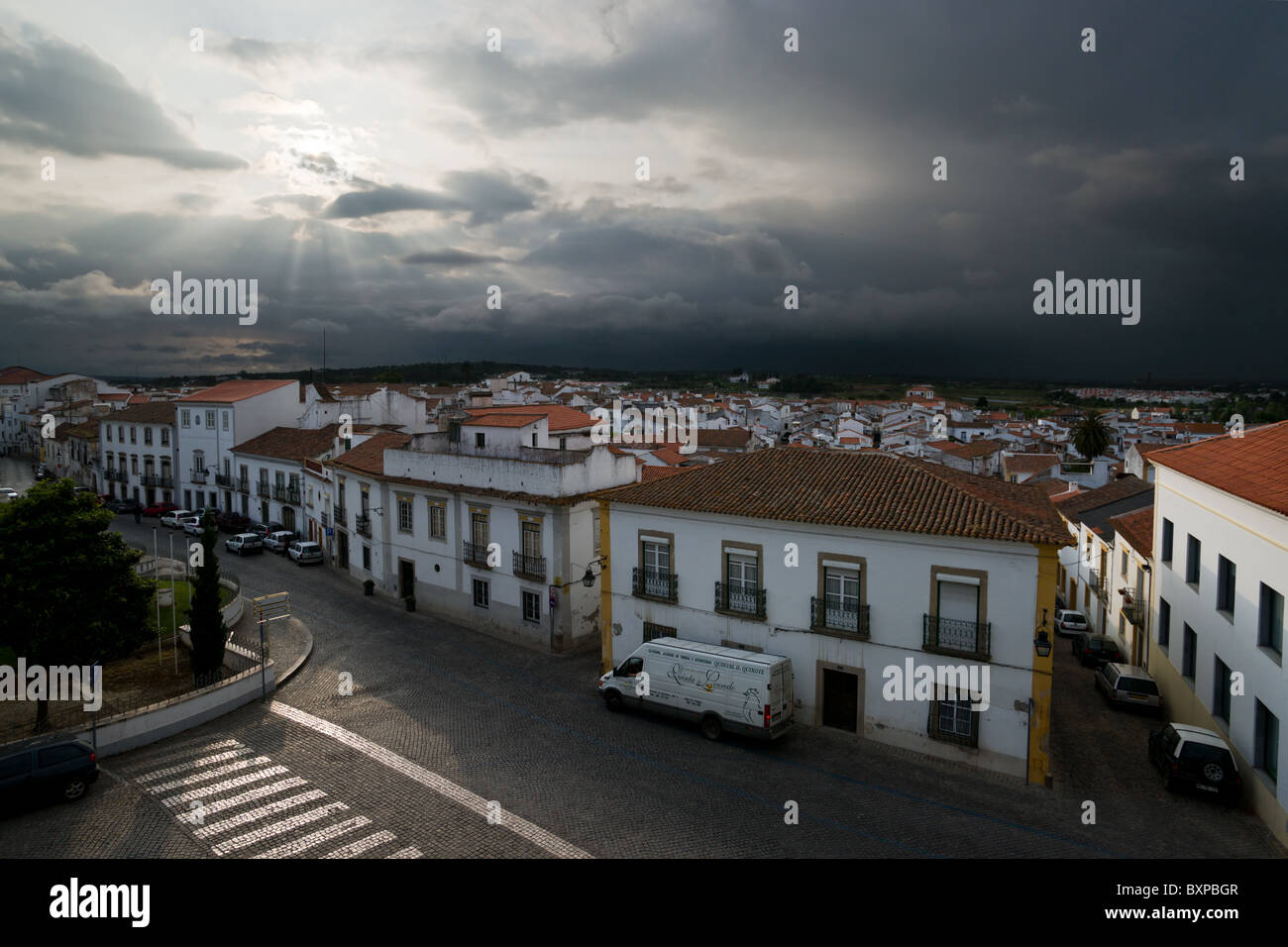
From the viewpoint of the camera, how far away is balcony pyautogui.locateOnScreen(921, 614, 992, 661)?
57.8 feet

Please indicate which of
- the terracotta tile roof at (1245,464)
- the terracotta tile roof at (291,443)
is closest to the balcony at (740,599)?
the terracotta tile roof at (1245,464)

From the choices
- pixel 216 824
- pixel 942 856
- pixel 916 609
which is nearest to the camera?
pixel 942 856

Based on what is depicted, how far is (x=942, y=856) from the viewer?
1427 centimetres

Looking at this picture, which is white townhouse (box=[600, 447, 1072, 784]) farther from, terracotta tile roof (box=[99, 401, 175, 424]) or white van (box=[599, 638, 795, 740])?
terracotta tile roof (box=[99, 401, 175, 424])

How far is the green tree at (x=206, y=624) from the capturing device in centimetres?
2214

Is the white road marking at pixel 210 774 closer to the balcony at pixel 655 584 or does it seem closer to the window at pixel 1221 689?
the balcony at pixel 655 584

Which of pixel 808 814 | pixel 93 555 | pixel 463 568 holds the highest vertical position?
pixel 93 555

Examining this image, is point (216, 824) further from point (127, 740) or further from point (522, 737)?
point (522, 737)

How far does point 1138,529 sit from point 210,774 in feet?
100

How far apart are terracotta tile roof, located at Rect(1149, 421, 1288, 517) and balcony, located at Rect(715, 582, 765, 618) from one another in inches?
441

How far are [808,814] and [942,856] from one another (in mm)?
2718

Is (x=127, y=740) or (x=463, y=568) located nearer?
(x=127, y=740)
